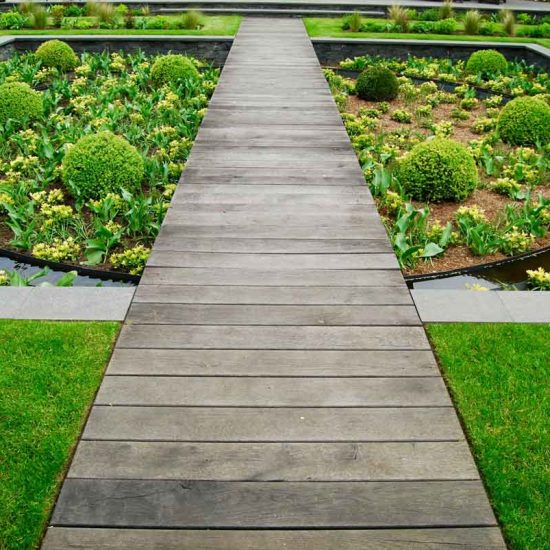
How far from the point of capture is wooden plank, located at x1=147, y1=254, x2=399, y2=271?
3787mm

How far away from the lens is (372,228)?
4285 mm

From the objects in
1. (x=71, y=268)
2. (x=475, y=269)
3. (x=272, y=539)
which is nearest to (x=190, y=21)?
(x=71, y=268)

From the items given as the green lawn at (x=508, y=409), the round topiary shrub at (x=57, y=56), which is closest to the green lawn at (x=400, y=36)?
the round topiary shrub at (x=57, y=56)

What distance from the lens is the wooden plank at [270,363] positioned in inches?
112

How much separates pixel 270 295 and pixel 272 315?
0.21 metres

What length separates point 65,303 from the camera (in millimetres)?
3350

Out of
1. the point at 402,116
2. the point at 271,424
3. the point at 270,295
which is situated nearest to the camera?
the point at 271,424

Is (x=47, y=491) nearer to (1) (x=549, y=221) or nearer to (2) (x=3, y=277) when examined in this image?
(2) (x=3, y=277)

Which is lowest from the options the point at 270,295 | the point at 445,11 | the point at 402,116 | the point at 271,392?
the point at 445,11

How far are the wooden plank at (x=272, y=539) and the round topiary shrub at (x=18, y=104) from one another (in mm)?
6479

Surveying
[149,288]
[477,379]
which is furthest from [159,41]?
[477,379]

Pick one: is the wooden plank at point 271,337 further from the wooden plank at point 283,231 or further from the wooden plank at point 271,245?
the wooden plank at point 283,231

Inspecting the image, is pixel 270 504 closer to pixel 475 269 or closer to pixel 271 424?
pixel 271 424

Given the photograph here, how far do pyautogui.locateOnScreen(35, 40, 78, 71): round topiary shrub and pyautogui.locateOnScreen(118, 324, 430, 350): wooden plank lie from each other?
8748 millimetres
